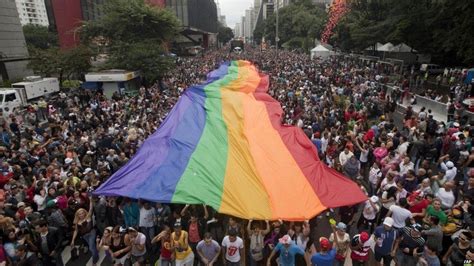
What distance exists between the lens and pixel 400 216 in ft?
19.7

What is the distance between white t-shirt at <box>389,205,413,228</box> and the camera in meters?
5.97

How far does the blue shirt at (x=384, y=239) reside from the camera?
5648 millimetres

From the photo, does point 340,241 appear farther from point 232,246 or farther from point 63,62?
point 63,62

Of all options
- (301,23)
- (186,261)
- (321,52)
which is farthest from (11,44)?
(301,23)

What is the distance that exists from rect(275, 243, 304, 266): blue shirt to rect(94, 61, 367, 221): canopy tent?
2.52ft

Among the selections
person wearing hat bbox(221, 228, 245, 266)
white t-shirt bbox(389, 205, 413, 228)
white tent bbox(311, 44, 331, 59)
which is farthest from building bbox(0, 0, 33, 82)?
white t-shirt bbox(389, 205, 413, 228)

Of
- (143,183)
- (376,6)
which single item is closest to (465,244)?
(143,183)

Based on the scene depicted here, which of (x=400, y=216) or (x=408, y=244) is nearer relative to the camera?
(x=408, y=244)

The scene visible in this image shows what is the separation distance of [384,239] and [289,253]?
5.34ft

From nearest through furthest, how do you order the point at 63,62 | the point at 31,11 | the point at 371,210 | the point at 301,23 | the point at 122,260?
the point at 122,260
the point at 371,210
the point at 63,62
the point at 301,23
the point at 31,11

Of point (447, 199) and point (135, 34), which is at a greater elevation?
point (135, 34)

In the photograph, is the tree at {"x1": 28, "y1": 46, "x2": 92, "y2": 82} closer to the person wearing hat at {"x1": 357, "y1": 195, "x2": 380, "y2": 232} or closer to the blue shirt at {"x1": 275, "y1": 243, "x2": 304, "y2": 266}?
the person wearing hat at {"x1": 357, "y1": 195, "x2": 380, "y2": 232}

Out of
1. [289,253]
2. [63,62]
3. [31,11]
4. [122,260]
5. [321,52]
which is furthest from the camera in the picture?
[31,11]

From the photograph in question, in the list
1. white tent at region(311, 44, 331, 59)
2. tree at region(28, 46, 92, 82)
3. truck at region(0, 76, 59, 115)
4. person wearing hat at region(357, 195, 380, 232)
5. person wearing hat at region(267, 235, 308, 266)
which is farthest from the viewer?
white tent at region(311, 44, 331, 59)
